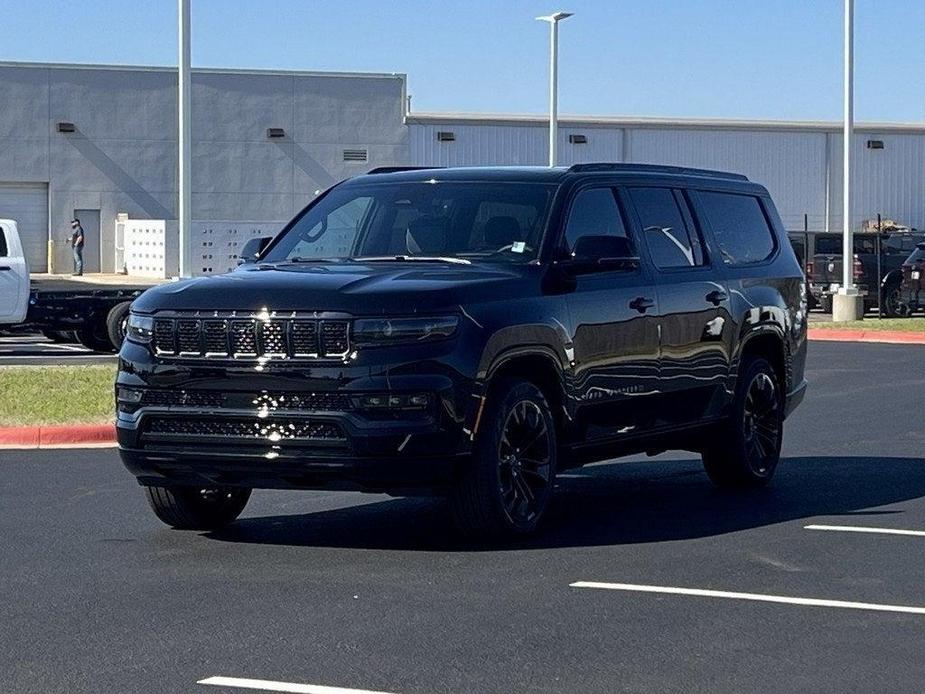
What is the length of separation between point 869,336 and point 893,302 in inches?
279

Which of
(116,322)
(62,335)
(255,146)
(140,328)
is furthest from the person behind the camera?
(255,146)

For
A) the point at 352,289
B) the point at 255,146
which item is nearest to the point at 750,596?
the point at 352,289

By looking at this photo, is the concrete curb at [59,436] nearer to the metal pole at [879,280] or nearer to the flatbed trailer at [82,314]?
the flatbed trailer at [82,314]

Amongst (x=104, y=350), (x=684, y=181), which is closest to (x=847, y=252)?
(x=104, y=350)

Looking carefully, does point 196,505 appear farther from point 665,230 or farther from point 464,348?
point 665,230

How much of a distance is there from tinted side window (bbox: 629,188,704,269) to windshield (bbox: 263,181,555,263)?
35.5 inches

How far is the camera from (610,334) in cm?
1033

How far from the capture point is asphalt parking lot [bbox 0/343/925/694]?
22.0 ft

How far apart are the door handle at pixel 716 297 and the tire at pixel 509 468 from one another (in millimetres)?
1928

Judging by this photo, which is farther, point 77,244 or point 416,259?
point 77,244

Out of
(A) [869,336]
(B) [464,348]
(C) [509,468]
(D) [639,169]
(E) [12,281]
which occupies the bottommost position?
(C) [509,468]

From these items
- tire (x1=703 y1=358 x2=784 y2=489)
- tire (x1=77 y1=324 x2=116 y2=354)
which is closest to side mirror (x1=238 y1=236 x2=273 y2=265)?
tire (x1=703 y1=358 x2=784 y2=489)

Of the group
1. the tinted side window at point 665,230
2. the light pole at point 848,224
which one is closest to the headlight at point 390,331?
the tinted side window at point 665,230

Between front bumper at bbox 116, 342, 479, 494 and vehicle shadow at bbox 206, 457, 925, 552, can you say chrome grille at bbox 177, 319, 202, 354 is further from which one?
vehicle shadow at bbox 206, 457, 925, 552
